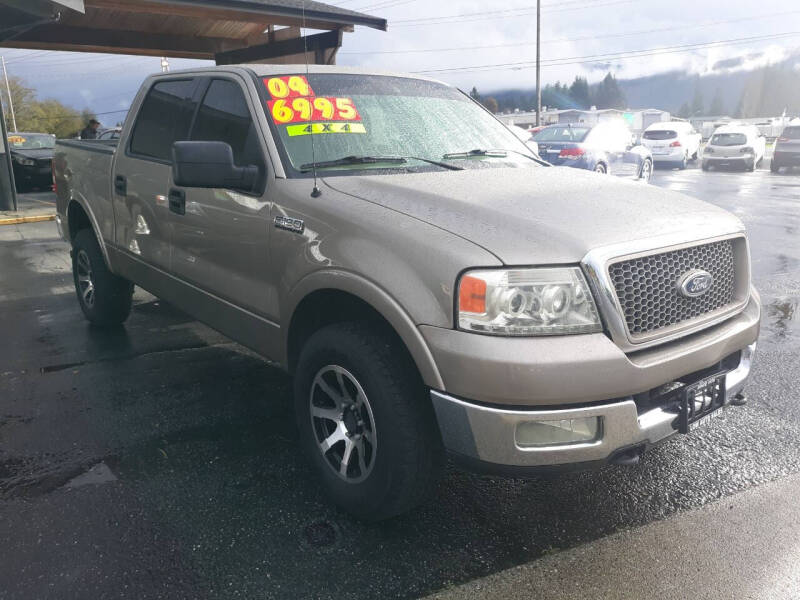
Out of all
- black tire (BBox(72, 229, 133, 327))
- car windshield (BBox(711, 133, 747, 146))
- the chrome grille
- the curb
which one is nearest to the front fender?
the chrome grille

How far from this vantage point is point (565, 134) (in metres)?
15.1

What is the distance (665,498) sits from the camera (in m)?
3.10

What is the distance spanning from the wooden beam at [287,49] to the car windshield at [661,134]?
17698 millimetres

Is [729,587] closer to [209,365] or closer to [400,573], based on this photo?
[400,573]

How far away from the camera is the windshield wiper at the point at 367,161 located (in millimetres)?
3268

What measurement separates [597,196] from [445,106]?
1.44 m

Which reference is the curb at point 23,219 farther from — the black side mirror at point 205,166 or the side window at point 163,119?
the black side mirror at point 205,166

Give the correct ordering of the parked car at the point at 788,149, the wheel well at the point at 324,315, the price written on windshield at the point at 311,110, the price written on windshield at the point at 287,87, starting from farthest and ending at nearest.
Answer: the parked car at the point at 788,149, the price written on windshield at the point at 287,87, the price written on windshield at the point at 311,110, the wheel well at the point at 324,315

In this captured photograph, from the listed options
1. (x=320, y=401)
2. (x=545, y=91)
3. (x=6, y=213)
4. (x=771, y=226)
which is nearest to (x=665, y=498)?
(x=320, y=401)

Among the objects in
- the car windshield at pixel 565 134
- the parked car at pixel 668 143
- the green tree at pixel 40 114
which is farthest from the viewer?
the green tree at pixel 40 114

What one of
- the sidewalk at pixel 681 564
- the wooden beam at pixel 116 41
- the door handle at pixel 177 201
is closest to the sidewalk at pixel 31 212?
the wooden beam at pixel 116 41

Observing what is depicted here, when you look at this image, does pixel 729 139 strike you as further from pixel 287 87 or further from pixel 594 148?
pixel 287 87

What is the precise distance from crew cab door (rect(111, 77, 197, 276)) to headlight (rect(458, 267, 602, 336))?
240cm

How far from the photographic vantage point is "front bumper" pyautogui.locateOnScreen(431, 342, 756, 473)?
7.65ft
